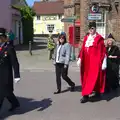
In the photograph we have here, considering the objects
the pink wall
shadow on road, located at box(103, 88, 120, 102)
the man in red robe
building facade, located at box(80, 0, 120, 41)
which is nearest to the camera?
the man in red robe

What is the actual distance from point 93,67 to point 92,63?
97 mm

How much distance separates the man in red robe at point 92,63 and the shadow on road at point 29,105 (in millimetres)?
891

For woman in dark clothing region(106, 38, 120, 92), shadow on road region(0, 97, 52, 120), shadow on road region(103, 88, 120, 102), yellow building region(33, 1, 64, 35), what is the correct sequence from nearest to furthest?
shadow on road region(0, 97, 52, 120) → shadow on road region(103, 88, 120, 102) → woman in dark clothing region(106, 38, 120, 92) → yellow building region(33, 1, 64, 35)

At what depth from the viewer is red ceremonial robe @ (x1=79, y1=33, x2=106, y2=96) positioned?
9.05m

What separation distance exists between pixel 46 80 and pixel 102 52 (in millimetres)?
4174

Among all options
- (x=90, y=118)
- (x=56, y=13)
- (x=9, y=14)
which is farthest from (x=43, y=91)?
(x=56, y=13)

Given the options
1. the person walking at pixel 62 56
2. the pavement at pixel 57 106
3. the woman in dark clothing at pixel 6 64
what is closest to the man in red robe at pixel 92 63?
the pavement at pixel 57 106

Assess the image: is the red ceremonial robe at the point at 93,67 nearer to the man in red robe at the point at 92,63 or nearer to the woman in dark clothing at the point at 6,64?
the man in red robe at the point at 92,63

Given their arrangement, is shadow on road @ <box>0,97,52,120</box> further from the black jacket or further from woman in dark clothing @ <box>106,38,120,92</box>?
woman in dark clothing @ <box>106,38,120,92</box>

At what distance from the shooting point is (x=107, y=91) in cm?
1030

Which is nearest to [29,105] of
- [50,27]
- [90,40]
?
[90,40]

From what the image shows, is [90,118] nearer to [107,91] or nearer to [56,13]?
[107,91]

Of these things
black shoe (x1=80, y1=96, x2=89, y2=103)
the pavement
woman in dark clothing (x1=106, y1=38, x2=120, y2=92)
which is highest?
woman in dark clothing (x1=106, y1=38, x2=120, y2=92)

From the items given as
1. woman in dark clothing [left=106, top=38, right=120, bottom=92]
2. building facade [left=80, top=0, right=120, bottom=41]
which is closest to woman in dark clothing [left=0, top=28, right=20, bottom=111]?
woman in dark clothing [left=106, top=38, right=120, bottom=92]
